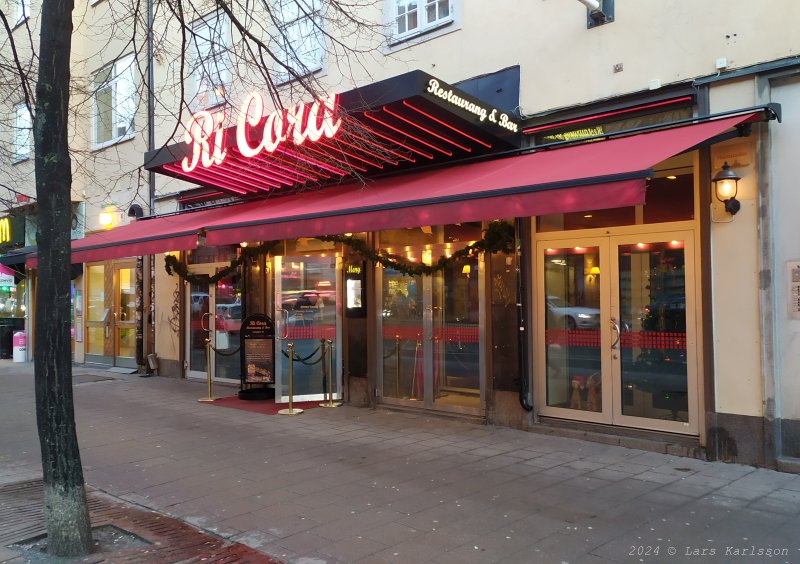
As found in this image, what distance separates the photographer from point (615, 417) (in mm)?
7113

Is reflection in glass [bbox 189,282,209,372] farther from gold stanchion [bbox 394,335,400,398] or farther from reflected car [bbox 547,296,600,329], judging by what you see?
reflected car [bbox 547,296,600,329]

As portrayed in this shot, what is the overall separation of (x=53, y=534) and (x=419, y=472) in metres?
3.10

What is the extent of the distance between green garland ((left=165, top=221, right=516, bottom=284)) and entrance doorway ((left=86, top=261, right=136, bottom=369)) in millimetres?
3597

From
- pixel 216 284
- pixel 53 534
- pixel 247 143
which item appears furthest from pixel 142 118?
pixel 53 534

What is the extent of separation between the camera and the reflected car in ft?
24.1

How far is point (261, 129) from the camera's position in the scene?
27.1 ft

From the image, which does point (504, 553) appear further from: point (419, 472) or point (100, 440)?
point (100, 440)

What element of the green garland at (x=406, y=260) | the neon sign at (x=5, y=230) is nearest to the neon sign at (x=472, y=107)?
the green garland at (x=406, y=260)

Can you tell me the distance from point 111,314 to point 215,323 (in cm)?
417

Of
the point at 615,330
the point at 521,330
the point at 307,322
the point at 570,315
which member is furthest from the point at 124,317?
the point at 615,330

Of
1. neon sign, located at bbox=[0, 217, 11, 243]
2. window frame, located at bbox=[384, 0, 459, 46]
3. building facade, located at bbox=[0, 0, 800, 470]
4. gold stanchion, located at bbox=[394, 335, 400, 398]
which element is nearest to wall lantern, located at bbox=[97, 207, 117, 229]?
building facade, located at bbox=[0, 0, 800, 470]

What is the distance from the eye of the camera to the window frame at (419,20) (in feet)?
28.7

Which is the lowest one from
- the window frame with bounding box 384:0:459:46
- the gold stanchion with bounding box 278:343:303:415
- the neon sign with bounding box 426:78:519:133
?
the gold stanchion with bounding box 278:343:303:415

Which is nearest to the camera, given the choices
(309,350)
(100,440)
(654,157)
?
(654,157)
